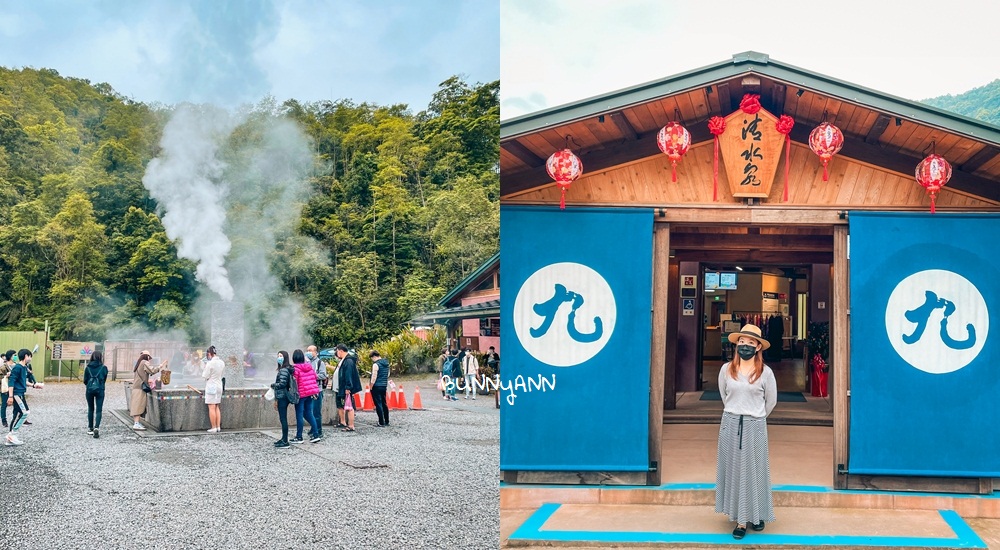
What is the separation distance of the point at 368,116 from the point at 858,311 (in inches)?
151

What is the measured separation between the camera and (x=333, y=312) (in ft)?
19.5

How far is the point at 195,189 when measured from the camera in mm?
5504

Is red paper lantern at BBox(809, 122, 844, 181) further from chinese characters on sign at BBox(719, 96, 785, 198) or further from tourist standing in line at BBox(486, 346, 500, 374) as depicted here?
tourist standing in line at BBox(486, 346, 500, 374)

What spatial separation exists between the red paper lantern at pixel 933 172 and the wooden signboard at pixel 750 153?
936 millimetres

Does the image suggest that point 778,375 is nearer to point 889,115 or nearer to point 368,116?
point 889,115

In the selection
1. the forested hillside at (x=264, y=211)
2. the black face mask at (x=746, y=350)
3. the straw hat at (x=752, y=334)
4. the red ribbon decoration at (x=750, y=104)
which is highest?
the red ribbon decoration at (x=750, y=104)

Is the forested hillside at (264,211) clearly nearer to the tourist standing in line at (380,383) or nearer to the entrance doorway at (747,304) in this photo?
the tourist standing in line at (380,383)

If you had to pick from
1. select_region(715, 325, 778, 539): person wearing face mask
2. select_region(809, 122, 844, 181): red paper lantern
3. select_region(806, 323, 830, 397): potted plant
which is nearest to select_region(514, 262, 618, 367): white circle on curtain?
select_region(715, 325, 778, 539): person wearing face mask

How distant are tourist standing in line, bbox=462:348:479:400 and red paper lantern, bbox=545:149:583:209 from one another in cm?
223

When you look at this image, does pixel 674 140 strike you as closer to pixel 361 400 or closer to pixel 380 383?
pixel 380 383

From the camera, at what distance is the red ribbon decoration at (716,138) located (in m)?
5.79

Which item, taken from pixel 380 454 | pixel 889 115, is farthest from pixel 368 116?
pixel 889 115

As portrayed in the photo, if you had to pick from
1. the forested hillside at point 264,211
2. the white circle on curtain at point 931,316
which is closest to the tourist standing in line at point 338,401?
the forested hillside at point 264,211

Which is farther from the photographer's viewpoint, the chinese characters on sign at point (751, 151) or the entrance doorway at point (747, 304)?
the entrance doorway at point (747, 304)
